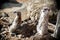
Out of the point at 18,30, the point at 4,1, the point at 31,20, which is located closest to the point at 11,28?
the point at 18,30

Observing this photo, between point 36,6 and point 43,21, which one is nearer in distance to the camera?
point 43,21

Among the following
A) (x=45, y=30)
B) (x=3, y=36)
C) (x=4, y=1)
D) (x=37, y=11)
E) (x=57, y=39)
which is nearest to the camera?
(x=45, y=30)

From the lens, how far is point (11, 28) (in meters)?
3.70

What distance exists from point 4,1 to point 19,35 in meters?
2.35

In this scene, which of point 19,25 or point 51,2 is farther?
point 51,2

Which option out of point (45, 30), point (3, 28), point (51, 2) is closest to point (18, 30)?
point (3, 28)

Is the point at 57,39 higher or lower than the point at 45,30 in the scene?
lower

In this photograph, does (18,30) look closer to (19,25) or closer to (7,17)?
(19,25)

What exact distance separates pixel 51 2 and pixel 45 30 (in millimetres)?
1356

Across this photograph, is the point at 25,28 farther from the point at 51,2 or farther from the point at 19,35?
the point at 51,2

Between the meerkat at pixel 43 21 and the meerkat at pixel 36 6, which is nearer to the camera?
the meerkat at pixel 43 21

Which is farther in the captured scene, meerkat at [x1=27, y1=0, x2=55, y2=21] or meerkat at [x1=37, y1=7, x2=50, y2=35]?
meerkat at [x1=27, y1=0, x2=55, y2=21]

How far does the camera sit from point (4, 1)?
5.79 meters

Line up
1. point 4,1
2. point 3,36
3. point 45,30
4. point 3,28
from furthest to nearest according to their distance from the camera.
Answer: point 4,1 → point 3,28 → point 3,36 → point 45,30
